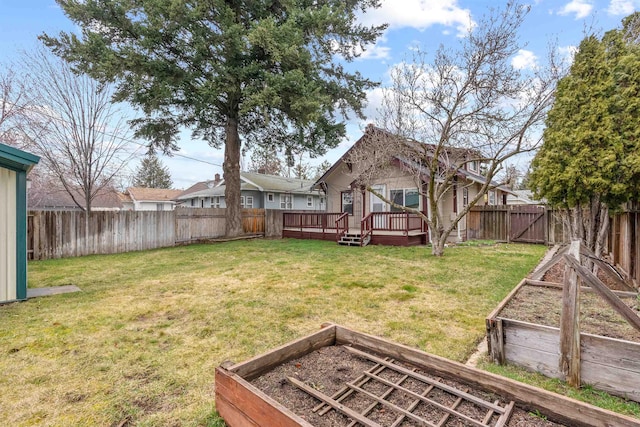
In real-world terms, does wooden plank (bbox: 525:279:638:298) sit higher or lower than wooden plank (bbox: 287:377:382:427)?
higher

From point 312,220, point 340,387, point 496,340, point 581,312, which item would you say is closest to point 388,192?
point 312,220

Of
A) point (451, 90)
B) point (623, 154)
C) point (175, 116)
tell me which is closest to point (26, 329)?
point (623, 154)

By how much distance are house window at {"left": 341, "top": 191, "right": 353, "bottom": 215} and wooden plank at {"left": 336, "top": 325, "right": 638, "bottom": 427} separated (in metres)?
13.7

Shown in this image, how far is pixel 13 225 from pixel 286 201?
59.2 feet

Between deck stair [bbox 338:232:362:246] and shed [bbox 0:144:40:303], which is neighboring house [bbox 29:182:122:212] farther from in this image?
deck stair [bbox 338:232:362:246]

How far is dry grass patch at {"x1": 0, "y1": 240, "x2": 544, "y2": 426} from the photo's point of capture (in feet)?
8.01

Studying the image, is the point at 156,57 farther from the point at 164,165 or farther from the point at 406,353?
the point at 164,165

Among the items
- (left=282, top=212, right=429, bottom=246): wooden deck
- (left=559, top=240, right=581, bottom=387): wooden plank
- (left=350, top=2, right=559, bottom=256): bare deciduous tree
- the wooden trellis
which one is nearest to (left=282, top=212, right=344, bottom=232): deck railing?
(left=282, top=212, right=429, bottom=246): wooden deck

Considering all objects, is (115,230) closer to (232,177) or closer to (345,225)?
(232,177)

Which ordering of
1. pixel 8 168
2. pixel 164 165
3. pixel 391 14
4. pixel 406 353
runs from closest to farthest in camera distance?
pixel 406 353, pixel 8 168, pixel 391 14, pixel 164 165

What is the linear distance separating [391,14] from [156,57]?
1014 cm

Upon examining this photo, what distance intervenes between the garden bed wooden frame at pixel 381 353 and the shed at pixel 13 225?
518 cm

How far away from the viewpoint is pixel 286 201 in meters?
22.9

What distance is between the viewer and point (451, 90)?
8.39 metres
